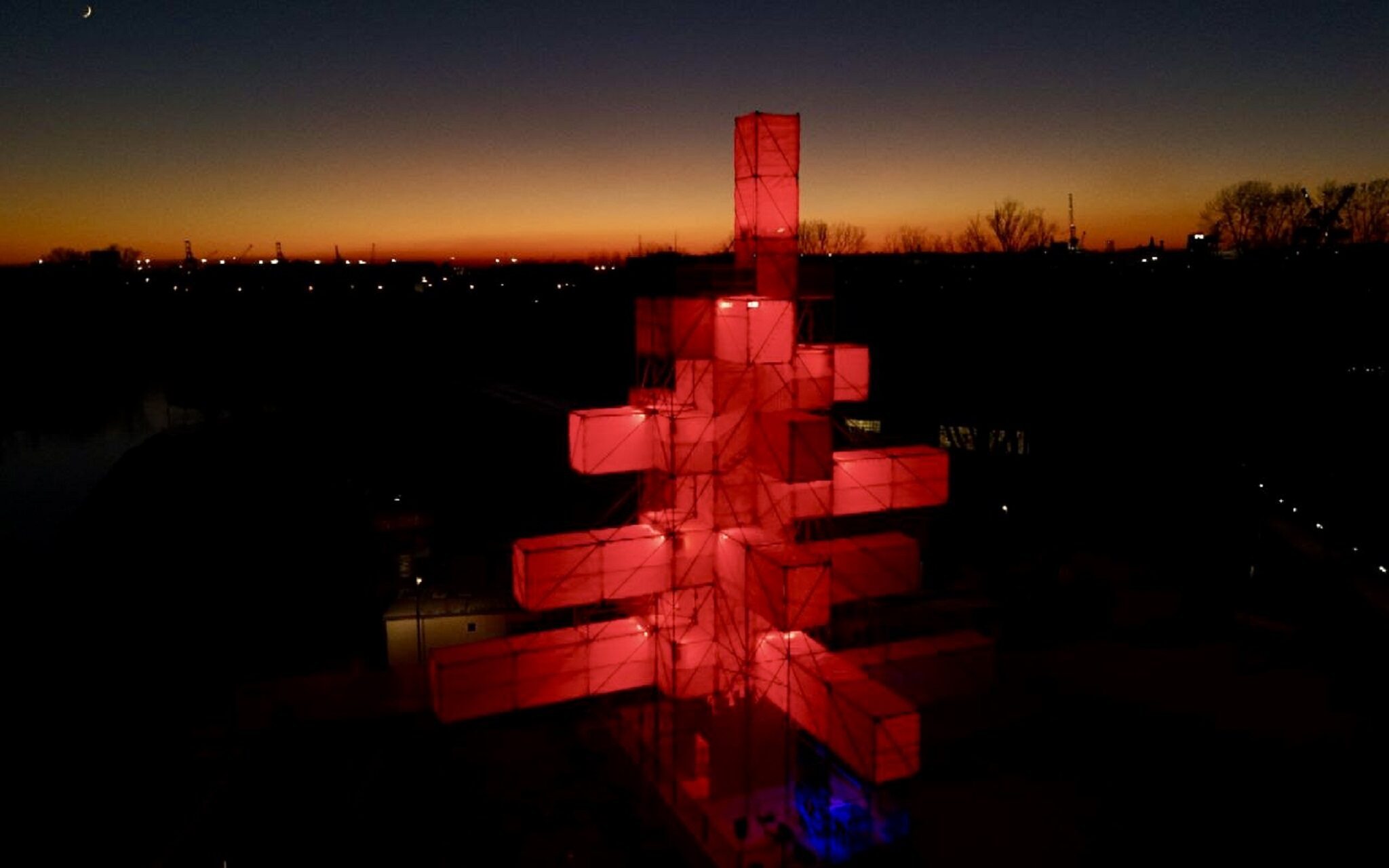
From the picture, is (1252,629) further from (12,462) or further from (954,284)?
(12,462)

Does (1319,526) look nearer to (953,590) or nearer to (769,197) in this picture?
(953,590)

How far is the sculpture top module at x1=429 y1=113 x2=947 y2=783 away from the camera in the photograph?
604cm

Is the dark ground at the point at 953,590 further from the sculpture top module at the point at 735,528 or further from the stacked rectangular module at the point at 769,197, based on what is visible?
the stacked rectangular module at the point at 769,197

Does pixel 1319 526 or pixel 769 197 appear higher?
pixel 769 197

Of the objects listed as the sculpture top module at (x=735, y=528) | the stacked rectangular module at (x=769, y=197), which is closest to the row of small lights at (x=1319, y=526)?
the sculpture top module at (x=735, y=528)

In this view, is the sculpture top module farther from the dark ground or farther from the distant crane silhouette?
the distant crane silhouette

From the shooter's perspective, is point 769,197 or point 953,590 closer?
point 769,197

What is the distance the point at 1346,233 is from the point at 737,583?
121 feet

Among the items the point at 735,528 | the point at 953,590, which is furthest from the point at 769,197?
the point at 953,590

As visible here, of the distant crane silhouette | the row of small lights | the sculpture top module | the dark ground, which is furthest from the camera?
the distant crane silhouette

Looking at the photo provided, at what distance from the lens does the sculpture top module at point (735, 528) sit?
6.04 m

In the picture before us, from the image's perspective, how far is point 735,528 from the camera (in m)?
6.54

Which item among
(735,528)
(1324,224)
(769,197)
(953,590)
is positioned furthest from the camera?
(1324,224)

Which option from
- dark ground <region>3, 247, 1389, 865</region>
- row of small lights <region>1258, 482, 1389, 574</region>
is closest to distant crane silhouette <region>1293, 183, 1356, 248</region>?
dark ground <region>3, 247, 1389, 865</region>
